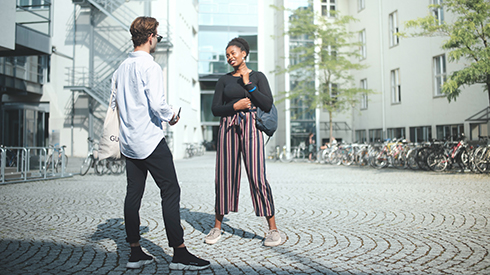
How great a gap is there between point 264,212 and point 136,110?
1493 millimetres

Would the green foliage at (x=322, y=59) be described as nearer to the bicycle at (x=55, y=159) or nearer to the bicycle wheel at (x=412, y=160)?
the bicycle wheel at (x=412, y=160)

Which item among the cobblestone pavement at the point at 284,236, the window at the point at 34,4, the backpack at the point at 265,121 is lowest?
the cobblestone pavement at the point at 284,236

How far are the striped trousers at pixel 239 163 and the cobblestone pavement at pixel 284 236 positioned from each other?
36cm

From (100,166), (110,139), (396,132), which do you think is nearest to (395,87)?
(396,132)

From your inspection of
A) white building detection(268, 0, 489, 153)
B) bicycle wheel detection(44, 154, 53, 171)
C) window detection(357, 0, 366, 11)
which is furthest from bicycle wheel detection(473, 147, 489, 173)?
window detection(357, 0, 366, 11)

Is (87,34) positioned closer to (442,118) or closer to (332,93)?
(332,93)

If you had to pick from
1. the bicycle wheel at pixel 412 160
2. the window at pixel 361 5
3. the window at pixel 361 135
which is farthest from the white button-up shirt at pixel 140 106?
the window at pixel 361 5

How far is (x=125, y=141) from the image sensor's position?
3131 millimetres

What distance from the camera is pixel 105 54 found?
25641 millimetres

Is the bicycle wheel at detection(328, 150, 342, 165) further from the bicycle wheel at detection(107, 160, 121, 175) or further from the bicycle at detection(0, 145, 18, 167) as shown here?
the bicycle at detection(0, 145, 18, 167)

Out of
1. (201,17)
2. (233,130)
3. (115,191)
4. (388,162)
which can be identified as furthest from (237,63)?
(201,17)

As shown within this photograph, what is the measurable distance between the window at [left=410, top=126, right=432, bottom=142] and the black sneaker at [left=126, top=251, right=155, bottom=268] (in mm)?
21199

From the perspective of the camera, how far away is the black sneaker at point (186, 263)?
3062mm

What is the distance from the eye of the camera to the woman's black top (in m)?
3.80
